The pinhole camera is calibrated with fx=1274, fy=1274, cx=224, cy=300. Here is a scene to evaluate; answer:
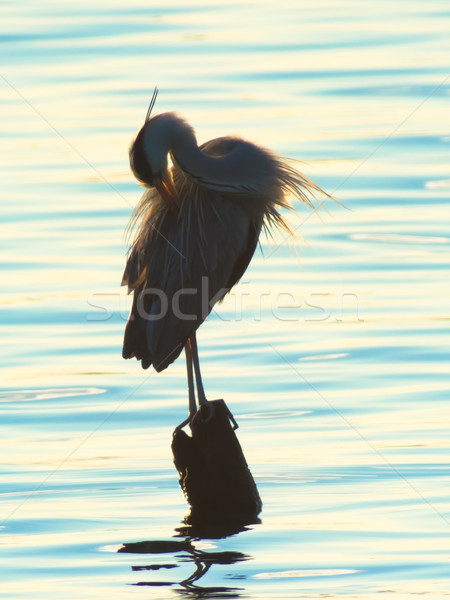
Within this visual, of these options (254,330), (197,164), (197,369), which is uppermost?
(254,330)

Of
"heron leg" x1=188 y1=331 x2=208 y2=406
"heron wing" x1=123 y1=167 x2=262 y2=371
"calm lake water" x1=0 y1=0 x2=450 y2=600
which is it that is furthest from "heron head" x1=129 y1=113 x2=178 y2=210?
"calm lake water" x1=0 y1=0 x2=450 y2=600

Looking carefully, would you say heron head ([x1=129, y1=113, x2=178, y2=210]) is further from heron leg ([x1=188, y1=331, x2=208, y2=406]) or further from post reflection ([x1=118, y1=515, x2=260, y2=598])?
post reflection ([x1=118, y1=515, x2=260, y2=598])

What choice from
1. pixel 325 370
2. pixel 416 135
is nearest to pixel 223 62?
pixel 416 135

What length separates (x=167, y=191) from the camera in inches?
338

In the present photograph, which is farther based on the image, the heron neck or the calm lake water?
the heron neck

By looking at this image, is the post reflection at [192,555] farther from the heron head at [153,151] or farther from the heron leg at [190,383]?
the heron head at [153,151]

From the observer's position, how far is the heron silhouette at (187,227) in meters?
8.44

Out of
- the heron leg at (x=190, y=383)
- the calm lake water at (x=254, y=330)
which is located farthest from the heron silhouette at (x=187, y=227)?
the calm lake water at (x=254, y=330)

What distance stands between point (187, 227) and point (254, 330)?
12.6 feet

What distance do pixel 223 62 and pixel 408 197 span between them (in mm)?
7406

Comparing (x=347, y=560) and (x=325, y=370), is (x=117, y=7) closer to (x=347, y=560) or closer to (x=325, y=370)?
(x=325, y=370)

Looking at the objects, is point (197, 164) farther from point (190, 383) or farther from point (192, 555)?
point (192, 555)

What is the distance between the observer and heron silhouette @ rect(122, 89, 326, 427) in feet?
27.7

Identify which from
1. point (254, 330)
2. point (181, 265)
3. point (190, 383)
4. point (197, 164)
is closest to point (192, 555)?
point (190, 383)
